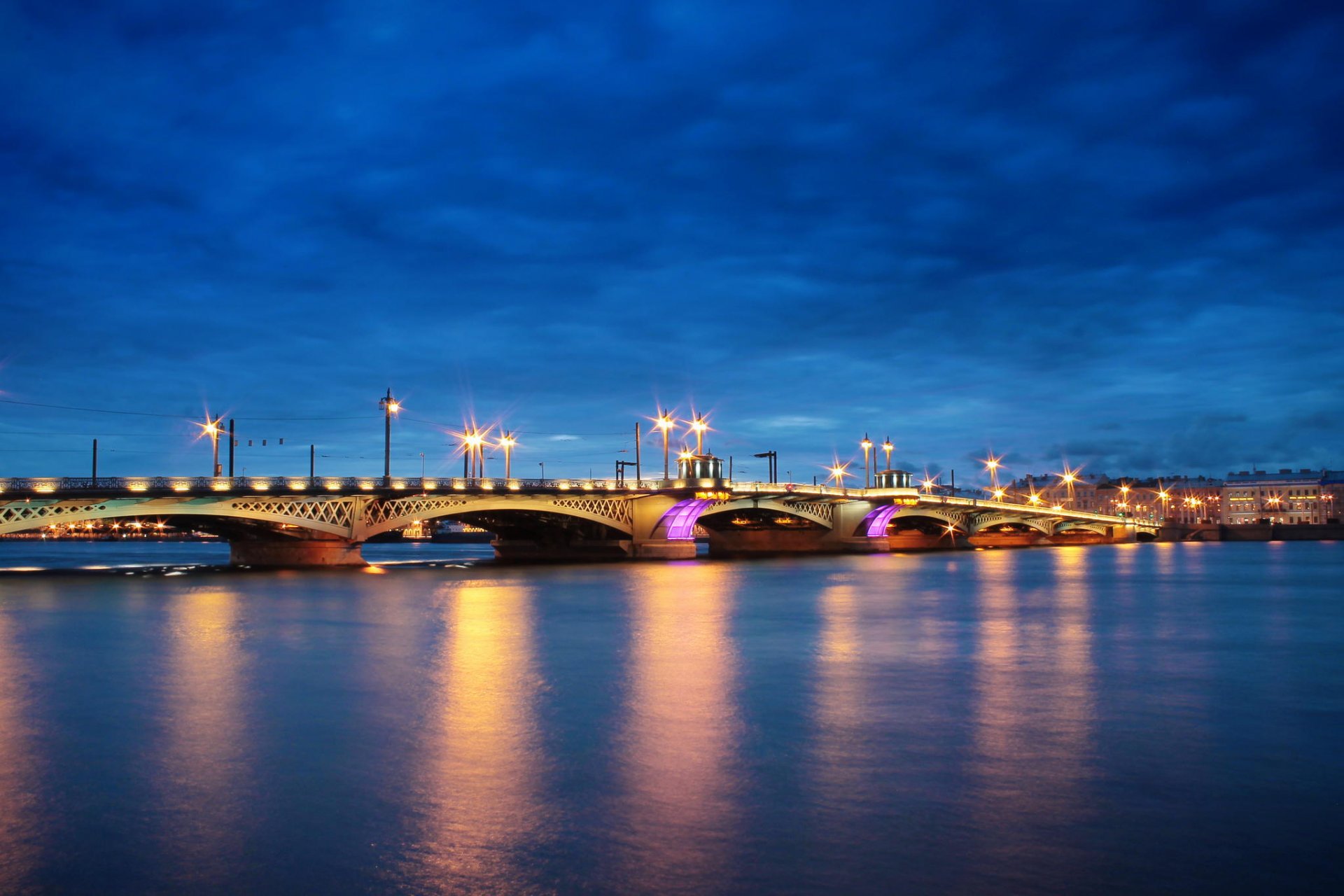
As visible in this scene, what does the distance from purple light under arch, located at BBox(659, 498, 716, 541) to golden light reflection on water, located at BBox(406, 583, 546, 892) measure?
70.2m

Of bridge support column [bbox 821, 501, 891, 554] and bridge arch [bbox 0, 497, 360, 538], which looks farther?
bridge support column [bbox 821, 501, 891, 554]

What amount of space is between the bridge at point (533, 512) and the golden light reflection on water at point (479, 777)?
154ft

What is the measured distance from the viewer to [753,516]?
106062mm

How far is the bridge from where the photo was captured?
199 ft

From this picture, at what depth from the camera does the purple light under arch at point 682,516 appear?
92.0m

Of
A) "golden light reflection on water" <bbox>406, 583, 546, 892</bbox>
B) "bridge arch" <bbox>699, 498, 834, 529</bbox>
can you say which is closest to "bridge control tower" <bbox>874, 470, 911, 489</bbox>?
"bridge arch" <bbox>699, 498, 834, 529</bbox>

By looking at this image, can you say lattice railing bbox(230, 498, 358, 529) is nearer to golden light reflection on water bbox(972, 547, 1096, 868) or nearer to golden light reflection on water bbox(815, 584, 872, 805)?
golden light reflection on water bbox(815, 584, 872, 805)

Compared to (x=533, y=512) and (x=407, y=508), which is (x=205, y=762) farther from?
(x=533, y=512)

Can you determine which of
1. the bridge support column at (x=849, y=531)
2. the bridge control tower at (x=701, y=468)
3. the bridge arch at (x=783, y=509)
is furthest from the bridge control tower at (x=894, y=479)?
the bridge control tower at (x=701, y=468)

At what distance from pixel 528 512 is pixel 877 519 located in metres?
46.0

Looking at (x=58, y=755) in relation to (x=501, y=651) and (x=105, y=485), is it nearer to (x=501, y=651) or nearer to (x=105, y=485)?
(x=501, y=651)

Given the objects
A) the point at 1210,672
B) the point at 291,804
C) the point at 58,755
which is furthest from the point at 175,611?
the point at 1210,672

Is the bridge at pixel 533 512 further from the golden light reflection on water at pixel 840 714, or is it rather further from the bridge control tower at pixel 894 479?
the golden light reflection on water at pixel 840 714

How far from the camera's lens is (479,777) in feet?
35.0
